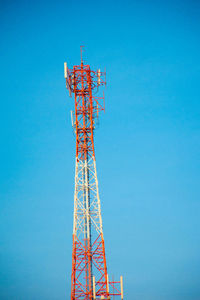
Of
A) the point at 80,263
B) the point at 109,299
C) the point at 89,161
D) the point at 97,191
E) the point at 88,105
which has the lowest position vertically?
the point at 109,299

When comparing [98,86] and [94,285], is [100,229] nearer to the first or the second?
[94,285]

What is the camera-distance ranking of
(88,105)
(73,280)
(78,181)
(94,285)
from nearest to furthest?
1. (94,285)
2. (73,280)
3. (78,181)
4. (88,105)

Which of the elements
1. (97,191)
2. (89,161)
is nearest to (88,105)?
(89,161)

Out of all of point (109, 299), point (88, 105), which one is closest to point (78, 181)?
point (88, 105)

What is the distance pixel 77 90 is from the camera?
60344mm

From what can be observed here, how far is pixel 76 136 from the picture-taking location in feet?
192

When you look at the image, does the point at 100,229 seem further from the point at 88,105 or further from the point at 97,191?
the point at 88,105

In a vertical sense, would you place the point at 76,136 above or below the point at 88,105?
below

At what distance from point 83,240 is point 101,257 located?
2.81 metres

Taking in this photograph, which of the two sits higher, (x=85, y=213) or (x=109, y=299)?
(x=85, y=213)

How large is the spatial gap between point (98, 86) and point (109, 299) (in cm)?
2598

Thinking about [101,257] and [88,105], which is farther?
[88,105]

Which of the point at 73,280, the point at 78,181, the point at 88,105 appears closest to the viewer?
the point at 73,280

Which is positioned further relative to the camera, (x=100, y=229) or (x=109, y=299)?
(x=100, y=229)
